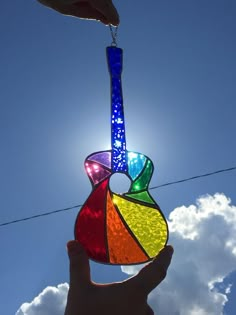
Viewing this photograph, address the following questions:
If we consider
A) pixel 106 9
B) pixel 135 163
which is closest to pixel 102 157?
pixel 135 163

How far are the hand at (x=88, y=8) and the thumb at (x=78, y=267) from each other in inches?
35.1

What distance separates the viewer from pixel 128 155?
165 centimetres

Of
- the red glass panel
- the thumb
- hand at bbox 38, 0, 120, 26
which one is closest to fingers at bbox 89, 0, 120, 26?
hand at bbox 38, 0, 120, 26

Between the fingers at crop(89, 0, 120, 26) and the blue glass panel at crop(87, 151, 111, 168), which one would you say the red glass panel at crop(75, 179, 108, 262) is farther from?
the fingers at crop(89, 0, 120, 26)

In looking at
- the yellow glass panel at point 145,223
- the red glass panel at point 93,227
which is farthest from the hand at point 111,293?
the yellow glass panel at point 145,223

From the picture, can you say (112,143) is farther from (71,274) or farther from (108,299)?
(108,299)

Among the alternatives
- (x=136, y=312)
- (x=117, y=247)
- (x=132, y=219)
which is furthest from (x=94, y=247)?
(x=136, y=312)

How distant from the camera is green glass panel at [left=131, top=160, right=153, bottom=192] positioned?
1645 millimetres

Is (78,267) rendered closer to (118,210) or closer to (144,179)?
(118,210)

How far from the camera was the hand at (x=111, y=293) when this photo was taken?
0.87 metres

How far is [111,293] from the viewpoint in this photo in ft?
2.92

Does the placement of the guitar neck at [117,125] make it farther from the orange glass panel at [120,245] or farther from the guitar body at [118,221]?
the orange glass panel at [120,245]

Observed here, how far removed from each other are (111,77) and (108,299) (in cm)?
113

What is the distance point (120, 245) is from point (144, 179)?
13.4 inches
